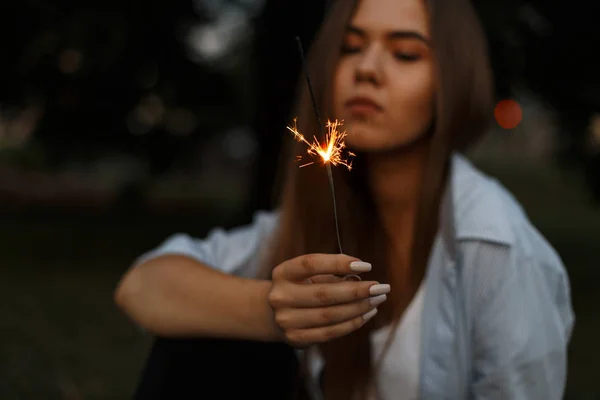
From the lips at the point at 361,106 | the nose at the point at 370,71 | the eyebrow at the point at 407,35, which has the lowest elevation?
the lips at the point at 361,106

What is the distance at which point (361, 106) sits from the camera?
1.89 metres

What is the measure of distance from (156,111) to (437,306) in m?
9.24

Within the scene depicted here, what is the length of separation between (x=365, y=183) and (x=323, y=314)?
0.90m

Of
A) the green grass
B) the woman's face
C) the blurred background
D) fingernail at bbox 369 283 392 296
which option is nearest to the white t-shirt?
the woman's face

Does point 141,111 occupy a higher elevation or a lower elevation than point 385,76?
higher

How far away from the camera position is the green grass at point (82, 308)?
Result: 4945 mm

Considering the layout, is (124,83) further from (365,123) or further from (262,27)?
(365,123)

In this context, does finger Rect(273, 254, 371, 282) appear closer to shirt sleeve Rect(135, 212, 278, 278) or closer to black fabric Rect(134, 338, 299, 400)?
black fabric Rect(134, 338, 299, 400)

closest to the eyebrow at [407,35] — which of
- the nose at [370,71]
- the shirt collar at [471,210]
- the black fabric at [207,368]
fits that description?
the nose at [370,71]

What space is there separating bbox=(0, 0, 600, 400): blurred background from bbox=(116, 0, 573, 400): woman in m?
2.62

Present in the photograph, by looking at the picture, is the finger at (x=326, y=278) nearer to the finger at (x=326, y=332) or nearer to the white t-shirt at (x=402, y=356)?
the finger at (x=326, y=332)

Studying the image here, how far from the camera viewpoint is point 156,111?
34.9 feet

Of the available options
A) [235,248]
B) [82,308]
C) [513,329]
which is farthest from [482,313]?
[82,308]

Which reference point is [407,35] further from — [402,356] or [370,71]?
[402,356]
